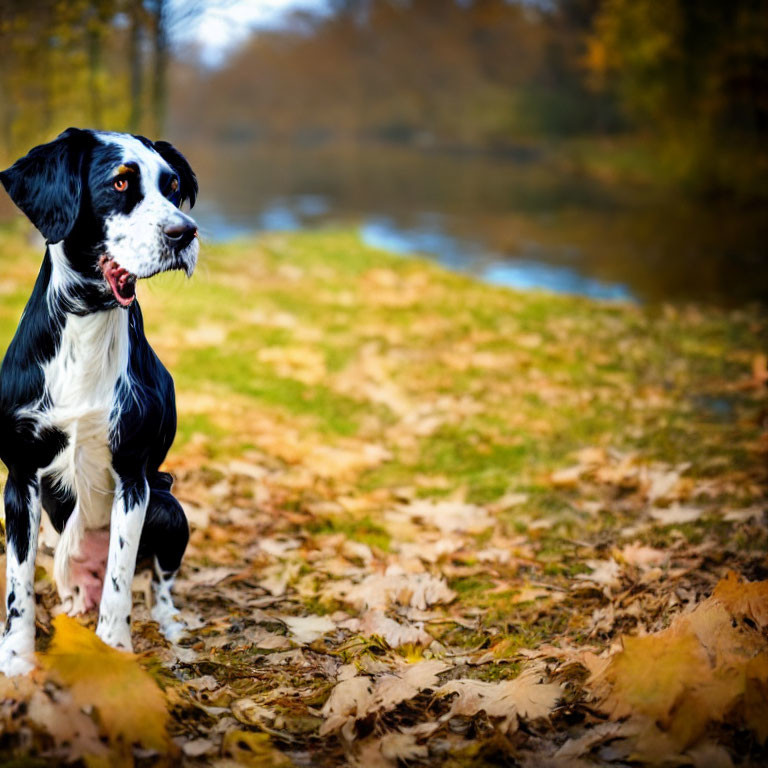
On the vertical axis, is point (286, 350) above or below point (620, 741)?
above

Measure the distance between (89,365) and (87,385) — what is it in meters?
0.05

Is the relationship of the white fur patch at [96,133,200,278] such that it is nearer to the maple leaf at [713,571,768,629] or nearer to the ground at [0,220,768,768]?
the ground at [0,220,768,768]

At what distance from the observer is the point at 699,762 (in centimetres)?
193

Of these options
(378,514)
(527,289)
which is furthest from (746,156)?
(378,514)

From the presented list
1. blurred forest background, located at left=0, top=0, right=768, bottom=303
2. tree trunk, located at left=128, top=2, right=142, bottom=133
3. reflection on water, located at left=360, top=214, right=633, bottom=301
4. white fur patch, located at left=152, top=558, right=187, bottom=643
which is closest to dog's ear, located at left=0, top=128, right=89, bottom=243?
white fur patch, located at left=152, top=558, right=187, bottom=643

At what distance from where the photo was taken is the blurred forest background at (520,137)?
9.45 metres

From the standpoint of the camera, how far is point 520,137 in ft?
139

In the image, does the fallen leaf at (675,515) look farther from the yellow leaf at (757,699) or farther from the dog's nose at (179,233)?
the dog's nose at (179,233)

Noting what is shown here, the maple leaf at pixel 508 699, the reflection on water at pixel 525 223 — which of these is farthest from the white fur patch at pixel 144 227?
the reflection on water at pixel 525 223

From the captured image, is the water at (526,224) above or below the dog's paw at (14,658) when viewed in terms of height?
above

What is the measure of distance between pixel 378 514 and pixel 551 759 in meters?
2.38

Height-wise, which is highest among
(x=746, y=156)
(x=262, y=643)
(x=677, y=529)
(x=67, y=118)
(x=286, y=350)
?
(x=746, y=156)

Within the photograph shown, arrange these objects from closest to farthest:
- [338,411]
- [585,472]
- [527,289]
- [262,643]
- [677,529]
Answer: [262,643] → [677,529] → [585,472] → [338,411] → [527,289]

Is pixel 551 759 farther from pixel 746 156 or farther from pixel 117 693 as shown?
pixel 746 156
